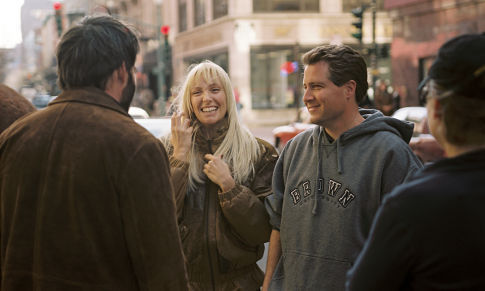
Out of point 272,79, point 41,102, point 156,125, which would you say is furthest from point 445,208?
point 41,102

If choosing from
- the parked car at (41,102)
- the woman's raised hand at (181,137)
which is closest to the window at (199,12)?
the parked car at (41,102)

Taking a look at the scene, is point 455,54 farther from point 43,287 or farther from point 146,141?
point 43,287

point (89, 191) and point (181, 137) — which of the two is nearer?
point (89, 191)

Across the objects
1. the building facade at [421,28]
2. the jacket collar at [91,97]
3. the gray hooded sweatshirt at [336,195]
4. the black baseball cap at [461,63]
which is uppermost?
the building facade at [421,28]

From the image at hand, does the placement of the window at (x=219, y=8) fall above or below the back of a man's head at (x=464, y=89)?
above

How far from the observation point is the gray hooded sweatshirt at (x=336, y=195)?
2582mm

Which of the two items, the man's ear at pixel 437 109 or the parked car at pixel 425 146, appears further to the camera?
the parked car at pixel 425 146

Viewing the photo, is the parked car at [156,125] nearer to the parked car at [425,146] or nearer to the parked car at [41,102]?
the parked car at [425,146]

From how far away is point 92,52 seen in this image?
6.67 feet

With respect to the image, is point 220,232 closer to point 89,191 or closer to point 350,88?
point 350,88

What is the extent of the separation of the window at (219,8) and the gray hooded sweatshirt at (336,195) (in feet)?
112

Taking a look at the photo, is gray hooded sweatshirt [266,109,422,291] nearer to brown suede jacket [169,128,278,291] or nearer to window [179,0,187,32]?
brown suede jacket [169,128,278,291]

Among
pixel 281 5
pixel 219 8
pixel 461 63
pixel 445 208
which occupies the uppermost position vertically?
pixel 219 8

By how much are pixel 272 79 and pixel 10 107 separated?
103 feet
